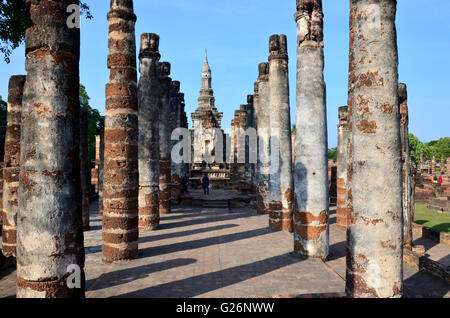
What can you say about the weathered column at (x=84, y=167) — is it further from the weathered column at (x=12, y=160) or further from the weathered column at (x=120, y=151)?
the weathered column at (x=120, y=151)

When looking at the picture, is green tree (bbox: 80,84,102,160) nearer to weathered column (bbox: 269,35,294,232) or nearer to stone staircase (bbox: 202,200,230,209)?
stone staircase (bbox: 202,200,230,209)

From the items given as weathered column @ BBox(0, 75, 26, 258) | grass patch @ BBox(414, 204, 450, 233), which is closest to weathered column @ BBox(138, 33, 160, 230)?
weathered column @ BBox(0, 75, 26, 258)

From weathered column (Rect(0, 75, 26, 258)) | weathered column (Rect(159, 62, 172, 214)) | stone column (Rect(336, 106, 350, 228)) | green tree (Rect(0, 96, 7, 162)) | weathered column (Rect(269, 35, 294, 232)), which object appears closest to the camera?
weathered column (Rect(0, 75, 26, 258))

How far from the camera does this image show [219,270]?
777 cm

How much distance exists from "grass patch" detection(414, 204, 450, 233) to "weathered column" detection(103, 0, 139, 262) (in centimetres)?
1303

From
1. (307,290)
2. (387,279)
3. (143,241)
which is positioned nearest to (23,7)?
(143,241)

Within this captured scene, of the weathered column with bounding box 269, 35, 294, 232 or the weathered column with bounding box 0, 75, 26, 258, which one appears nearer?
the weathered column with bounding box 0, 75, 26, 258

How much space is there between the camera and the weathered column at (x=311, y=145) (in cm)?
891

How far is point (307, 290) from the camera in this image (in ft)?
21.4

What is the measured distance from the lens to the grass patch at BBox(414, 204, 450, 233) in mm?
15727

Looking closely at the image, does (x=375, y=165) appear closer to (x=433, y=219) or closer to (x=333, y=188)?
(x=433, y=219)

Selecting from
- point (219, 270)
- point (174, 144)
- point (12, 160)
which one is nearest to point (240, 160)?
point (174, 144)

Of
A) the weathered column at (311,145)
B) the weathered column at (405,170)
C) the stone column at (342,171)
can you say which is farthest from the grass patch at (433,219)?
the weathered column at (311,145)

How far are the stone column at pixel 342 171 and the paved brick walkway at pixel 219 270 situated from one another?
113 cm
